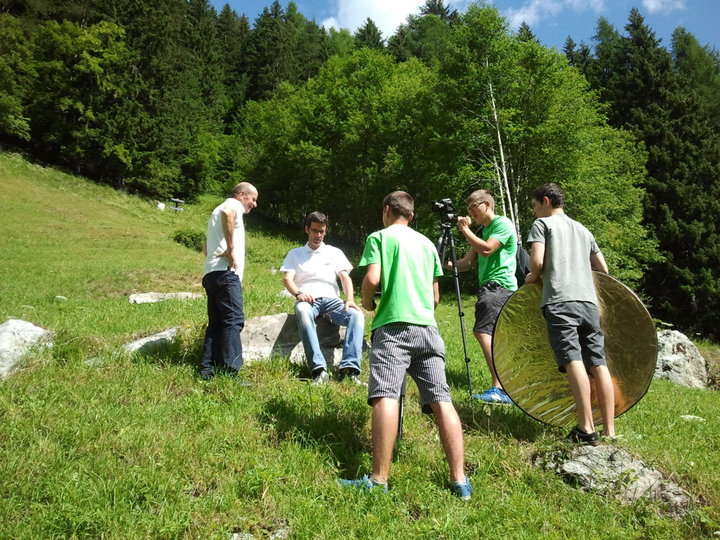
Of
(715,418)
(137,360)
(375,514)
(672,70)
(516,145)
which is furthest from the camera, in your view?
(672,70)

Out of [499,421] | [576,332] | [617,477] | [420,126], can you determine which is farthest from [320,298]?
[420,126]

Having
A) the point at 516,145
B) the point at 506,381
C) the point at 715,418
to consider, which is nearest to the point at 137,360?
the point at 506,381

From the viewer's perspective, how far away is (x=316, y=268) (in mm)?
5914

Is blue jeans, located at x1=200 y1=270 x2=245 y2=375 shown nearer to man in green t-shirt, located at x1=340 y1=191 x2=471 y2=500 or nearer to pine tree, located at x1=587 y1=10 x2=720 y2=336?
man in green t-shirt, located at x1=340 y1=191 x2=471 y2=500

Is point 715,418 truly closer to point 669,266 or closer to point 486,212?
point 486,212

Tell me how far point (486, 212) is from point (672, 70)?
38.5 meters

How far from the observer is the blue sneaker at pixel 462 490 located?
10.00 feet

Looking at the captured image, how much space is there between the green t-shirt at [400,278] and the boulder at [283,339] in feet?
8.25

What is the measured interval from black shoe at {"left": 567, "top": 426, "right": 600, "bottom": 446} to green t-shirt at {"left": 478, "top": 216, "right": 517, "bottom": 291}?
1.86 meters

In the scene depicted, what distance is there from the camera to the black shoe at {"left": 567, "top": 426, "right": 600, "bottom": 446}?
3.52 meters

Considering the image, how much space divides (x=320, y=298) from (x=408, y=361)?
2591 mm

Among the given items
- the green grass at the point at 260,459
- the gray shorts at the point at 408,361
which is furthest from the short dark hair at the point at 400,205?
the green grass at the point at 260,459

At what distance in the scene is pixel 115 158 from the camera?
35.2 m

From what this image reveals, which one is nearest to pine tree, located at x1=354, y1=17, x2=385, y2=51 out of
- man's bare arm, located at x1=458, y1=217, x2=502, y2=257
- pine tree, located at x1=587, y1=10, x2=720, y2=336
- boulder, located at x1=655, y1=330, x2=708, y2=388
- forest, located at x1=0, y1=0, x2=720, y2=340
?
forest, located at x1=0, y1=0, x2=720, y2=340
